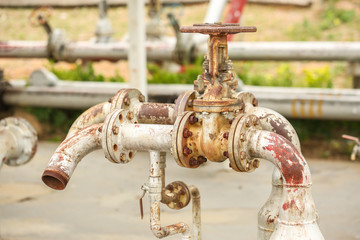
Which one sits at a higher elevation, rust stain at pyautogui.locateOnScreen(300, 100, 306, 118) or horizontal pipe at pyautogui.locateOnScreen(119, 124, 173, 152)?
rust stain at pyautogui.locateOnScreen(300, 100, 306, 118)

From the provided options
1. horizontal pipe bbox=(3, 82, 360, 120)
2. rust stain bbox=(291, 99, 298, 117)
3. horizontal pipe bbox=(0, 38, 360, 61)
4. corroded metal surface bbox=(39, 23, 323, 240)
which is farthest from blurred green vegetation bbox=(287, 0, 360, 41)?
corroded metal surface bbox=(39, 23, 323, 240)

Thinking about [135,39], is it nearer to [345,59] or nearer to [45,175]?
[345,59]

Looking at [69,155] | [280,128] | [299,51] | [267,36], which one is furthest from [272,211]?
[267,36]

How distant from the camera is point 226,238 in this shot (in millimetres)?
4242

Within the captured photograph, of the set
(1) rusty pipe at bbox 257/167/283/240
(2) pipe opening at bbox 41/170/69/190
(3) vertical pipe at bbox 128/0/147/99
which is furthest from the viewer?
(3) vertical pipe at bbox 128/0/147/99

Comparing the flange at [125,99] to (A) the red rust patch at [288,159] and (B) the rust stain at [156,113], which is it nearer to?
(B) the rust stain at [156,113]

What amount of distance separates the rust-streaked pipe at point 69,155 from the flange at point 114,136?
0.23 ft

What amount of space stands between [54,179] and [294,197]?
90 cm

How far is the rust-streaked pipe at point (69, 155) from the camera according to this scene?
2.52 metres

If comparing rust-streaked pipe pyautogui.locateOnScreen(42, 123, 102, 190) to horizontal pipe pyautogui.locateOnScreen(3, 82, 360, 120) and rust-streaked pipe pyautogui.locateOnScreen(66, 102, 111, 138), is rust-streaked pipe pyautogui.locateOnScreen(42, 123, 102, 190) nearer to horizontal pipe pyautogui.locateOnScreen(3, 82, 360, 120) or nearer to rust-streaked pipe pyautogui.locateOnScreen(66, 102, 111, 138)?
rust-streaked pipe pyautogui.locateOnScreen(66, 102, 111, 138)

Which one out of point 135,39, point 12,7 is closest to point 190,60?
point 135,39

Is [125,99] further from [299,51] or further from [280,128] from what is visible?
[299,51]

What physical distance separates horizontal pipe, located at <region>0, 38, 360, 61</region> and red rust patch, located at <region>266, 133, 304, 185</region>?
4.82 metres

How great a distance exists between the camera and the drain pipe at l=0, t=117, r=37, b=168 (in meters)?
3.84
